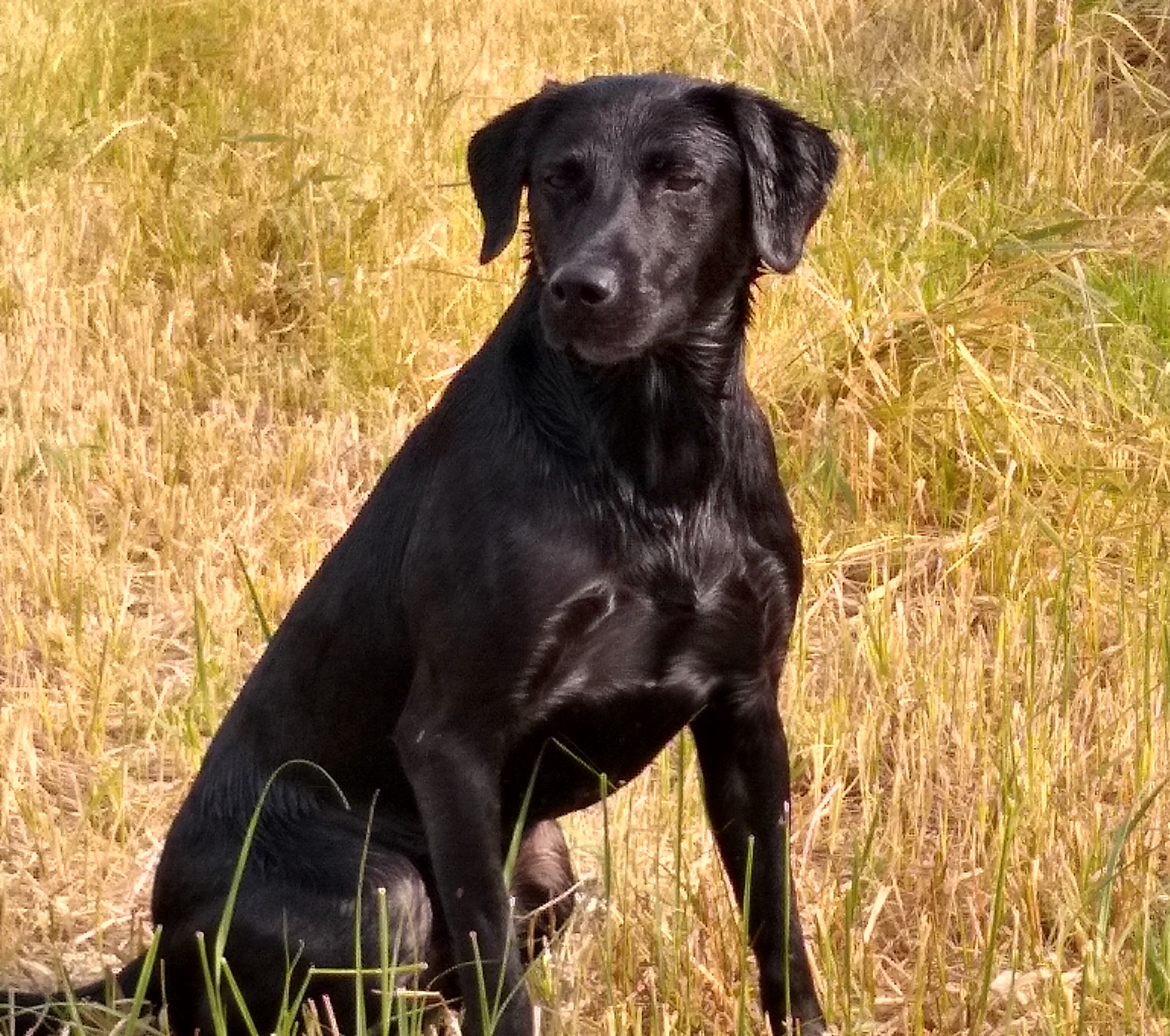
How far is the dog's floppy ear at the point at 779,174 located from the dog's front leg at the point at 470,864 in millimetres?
941

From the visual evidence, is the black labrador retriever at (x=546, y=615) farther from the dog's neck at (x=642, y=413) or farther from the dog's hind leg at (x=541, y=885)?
the dog's hind leg at (x=541, y=885)

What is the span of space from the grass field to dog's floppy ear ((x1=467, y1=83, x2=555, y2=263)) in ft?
3.51

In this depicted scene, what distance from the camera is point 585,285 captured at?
2.75 m

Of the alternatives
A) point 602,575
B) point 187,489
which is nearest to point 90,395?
point 187,489

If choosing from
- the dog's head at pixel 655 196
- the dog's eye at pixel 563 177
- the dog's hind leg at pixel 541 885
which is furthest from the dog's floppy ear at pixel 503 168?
the dog's hind leg at pixel 541 885

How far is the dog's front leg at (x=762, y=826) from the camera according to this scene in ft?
9.87

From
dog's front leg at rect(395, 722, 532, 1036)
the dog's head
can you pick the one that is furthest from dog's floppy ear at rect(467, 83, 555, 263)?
dog's front leg at rect(395, 722, 532, 1036)

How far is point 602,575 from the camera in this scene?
2799 millimetres

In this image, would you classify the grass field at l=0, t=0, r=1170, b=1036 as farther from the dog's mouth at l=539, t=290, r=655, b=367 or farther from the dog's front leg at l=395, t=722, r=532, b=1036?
the dog's mouth at l=539, t=290, r=655, b=367

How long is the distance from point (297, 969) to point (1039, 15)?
16.7ft

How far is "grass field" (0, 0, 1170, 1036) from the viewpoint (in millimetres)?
3236

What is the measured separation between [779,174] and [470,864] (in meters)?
1.24

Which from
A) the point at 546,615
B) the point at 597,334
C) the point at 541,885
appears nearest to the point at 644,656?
the point at 546,615

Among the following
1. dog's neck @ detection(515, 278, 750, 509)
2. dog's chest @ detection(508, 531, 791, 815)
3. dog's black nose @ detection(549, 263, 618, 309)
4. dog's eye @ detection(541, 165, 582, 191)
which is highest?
dog's eye @ detection(541, 165, 582, 191)
